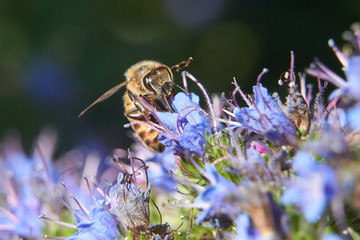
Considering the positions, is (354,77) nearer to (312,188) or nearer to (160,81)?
(312,188)

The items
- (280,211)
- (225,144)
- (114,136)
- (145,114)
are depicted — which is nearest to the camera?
(280,211)

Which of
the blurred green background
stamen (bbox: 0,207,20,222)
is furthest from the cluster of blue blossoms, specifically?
the blurred green background

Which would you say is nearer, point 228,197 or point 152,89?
point 228,197

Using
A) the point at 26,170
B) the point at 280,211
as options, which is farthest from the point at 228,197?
the point at 26,170

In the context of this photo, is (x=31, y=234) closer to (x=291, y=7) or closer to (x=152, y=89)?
(x=152, y=89)

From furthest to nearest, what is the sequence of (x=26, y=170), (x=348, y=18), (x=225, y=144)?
(x=348, y=18) → (x=26, y=170) → (x=225, y=144)

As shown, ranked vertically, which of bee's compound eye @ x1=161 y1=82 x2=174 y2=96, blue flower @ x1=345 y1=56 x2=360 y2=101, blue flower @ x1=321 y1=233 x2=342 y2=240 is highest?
bee's compound eye @ x1=161 y1=82 x2=174 y2=96

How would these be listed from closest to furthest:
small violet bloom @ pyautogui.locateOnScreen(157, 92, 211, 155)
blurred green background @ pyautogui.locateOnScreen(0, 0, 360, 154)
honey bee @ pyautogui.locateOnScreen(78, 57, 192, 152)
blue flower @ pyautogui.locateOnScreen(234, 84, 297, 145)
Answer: blue flower @ pyautogui.locateOnScreen(234, 84, 297, 145), small violet bloom @ pyautogui.locateOnScreen(157, 92, 211, 155), honey bee @ pyautogui.locateOnScreen(78, 57, 192, 152), blurred green background @ pyautogui.locateOnScreen(0, 0, 360, 154)

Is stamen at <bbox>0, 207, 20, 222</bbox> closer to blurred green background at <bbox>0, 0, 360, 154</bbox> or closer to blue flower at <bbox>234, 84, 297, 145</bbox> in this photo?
blue flower at <bbox>234, 84, 297, 145</bbox>

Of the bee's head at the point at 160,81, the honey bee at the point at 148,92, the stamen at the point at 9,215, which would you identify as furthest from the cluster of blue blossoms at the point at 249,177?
the bee's head at the point at 160,81
